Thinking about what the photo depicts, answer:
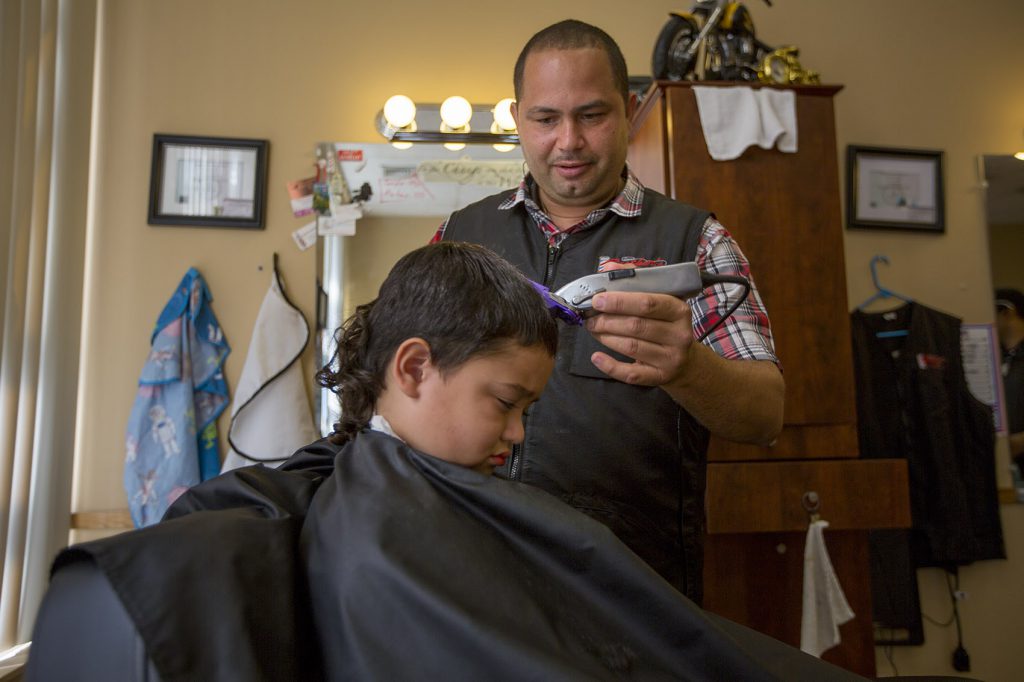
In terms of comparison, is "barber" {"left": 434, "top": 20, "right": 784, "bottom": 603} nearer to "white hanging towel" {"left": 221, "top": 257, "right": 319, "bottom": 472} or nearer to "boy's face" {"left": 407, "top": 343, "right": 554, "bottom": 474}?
"boy's face" {"left": 407, "top": 343, "right": 554, "bottom": 474}

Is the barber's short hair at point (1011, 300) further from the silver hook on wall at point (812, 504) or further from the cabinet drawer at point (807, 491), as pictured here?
the silver hook on wall at point (812, 504)

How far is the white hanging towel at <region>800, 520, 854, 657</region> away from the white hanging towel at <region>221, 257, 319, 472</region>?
165 centimetres

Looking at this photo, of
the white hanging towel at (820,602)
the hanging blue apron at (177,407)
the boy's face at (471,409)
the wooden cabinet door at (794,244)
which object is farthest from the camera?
the hanging blue apron at (177,407)

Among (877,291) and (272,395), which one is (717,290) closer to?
(272,395)

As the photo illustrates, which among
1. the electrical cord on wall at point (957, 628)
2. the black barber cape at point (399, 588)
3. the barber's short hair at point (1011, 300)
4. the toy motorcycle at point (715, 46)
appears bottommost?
the electrical cord on wall at point (957, 628)

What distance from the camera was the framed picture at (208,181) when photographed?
2.82m

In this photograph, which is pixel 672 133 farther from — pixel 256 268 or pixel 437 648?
pixel 437 648

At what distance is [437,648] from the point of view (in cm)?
87

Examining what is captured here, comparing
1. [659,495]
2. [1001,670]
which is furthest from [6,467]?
[1001,670]

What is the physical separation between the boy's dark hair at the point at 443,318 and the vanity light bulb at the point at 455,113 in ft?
6.01

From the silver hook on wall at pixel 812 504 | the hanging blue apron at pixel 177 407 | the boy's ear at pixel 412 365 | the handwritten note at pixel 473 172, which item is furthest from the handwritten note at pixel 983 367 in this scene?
the hanging blue apron at pixel 177 407

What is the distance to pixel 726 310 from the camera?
60.4 inches

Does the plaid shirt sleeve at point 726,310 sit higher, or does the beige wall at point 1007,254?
the beige wall at point 1007,254

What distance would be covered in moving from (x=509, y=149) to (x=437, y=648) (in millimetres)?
2359
